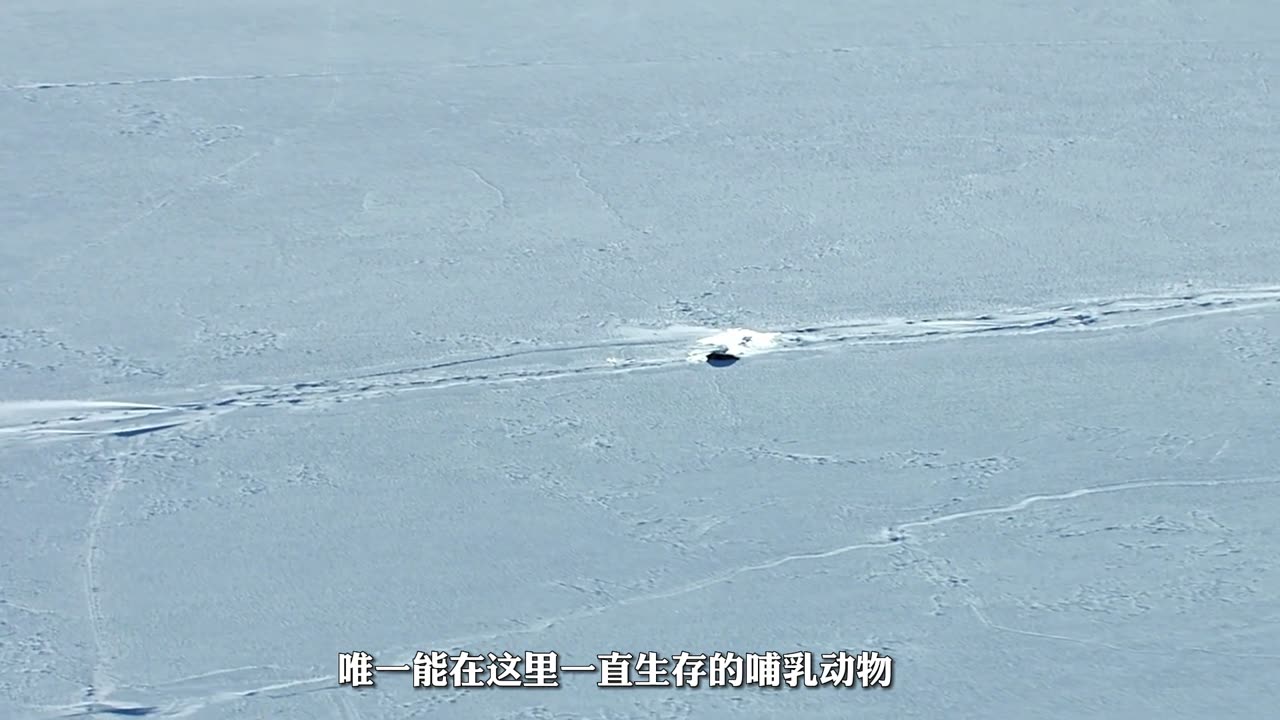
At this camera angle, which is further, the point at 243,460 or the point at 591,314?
the point at 591,314

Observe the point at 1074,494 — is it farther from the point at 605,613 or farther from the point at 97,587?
the point at 97,587

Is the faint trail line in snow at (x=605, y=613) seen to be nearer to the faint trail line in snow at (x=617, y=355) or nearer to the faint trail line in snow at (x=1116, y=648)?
the faint trail line in snow at (x=1116, y=648)

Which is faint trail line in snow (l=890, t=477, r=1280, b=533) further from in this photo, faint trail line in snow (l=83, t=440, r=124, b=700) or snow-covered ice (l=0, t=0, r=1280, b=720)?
faint trail line in snow (l=83, t=440, r=124, b=700)

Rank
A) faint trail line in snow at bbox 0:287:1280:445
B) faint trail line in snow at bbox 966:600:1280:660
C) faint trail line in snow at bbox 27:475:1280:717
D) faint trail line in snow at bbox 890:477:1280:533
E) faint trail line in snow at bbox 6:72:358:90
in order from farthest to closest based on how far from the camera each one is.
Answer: faint trail line in snow at bbox 6:72:358:90
faint trail line in snow at bbox 0:287:1280:445
faint trail line in snow at bbox 890:477:1280:533
faint trail line in snow at bbox 966:600:1280:660
faint trail line in snow at bbox 27:475:1280:717

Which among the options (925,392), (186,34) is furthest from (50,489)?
(186,34)

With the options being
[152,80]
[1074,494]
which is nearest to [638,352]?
[1074,494]

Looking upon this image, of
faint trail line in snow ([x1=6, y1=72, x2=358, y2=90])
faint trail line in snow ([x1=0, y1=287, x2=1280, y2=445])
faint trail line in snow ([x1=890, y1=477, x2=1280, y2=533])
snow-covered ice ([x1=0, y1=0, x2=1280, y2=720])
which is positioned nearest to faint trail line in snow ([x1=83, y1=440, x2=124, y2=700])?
snow-covered ice ([x1=0, y1=0, x2=1280, y2=720])

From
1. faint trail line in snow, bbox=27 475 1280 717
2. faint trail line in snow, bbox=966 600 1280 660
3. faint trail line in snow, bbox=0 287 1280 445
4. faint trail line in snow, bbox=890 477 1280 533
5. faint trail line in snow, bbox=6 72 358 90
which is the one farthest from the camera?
faint trail line in snow, bbox=6 72 358 90

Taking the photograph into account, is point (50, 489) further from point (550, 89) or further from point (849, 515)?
point (550, 89)
